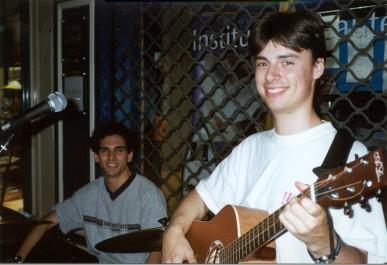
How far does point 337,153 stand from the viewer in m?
1.26

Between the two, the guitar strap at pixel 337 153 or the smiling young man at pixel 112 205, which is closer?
the guitar strap at pixel 337 153

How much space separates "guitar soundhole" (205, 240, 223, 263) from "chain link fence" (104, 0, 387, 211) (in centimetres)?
94

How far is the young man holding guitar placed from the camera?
111 cm

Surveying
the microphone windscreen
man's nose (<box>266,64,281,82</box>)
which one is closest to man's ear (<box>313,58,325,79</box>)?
man's nose (<box>266,64,281,82</box>)

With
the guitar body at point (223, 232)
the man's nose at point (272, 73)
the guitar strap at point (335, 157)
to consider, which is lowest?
the guitar body at point (223, 232)

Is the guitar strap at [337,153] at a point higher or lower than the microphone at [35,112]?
lower

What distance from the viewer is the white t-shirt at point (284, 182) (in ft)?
3.89

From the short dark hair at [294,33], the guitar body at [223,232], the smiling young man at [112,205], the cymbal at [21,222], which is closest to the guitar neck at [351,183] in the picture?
the guitar body at [223,232]

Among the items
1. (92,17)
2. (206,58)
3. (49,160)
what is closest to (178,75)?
(206,58)

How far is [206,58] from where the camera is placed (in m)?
2.67

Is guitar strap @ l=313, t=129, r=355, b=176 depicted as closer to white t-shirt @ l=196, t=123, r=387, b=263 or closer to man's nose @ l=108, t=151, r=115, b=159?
white t-shirt @ l=196, t=123, r=387, b=263

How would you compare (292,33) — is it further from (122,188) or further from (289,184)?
(122,188)

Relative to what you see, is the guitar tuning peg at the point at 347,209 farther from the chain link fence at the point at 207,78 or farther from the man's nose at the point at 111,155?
the man's nose at the point at 111,155

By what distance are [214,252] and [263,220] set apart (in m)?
0.35
